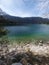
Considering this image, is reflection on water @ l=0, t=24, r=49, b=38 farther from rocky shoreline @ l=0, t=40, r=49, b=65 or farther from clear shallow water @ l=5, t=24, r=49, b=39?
rocky shoreline @ l=0, t=40, r=49, b=65

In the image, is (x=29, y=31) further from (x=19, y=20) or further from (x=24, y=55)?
(x=24, y=55)

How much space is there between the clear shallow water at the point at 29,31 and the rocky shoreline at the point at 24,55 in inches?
29.6

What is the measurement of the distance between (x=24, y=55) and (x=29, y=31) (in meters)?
1.59

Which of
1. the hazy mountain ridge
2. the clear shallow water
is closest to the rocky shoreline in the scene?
the clear shallow water

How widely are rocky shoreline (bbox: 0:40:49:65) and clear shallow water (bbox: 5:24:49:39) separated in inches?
29.6

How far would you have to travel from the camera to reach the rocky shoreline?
9.40 ft

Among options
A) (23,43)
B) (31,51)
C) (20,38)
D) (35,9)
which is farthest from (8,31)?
(31,51)

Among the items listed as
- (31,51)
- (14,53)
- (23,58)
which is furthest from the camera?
(31,51)

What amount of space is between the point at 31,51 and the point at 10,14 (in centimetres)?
155

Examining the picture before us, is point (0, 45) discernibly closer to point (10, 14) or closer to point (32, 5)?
point (10, 14)

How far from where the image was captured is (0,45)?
12.4 feet

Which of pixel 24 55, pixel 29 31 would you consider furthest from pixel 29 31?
pixel 24 55

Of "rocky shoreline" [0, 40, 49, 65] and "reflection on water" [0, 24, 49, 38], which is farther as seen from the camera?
"reflection on water" [0, 24, 49, 38]

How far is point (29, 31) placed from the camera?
4.58 m
